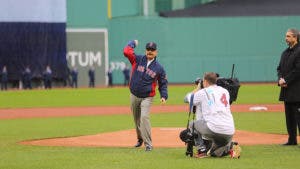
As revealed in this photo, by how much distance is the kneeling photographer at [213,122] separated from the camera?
11102 millimetres

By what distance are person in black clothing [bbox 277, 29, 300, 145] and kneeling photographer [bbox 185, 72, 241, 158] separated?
228 cm

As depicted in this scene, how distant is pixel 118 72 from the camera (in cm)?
4997

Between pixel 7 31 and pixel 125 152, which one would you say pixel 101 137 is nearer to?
pixel 125 152

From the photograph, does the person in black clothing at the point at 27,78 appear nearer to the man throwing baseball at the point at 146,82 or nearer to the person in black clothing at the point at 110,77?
the person in black clothing at the point at 110,77

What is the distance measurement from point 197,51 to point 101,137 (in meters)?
33.7

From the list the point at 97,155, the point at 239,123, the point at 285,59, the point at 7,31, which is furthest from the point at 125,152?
the point at 7,31

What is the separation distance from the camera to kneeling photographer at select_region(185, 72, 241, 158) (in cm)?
1110

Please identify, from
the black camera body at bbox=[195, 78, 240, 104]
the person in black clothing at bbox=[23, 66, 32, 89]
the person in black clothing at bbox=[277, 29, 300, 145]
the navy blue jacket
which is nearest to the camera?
the black camera body at bbox=[195, 78, 240, 104]

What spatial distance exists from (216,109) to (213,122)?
183 millimetres

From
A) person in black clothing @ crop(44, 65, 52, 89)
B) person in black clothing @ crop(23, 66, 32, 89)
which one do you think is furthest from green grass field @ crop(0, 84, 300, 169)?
person in black clothing @ crop(44, 65, 52, 89)

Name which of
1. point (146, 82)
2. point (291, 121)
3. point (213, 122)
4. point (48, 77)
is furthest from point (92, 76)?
point (213, 122)

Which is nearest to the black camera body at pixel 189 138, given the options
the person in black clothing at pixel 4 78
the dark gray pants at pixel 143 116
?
the dark gray pants at pixel 143 116

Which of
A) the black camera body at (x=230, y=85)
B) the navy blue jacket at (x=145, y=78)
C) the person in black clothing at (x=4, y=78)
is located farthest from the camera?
the person in black clothing at (x=4, y=78)

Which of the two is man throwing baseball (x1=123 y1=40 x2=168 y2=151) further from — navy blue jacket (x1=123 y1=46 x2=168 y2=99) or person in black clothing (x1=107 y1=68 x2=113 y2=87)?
person in black clothing (x1=107 y1=68 x2=113 y2=87)
